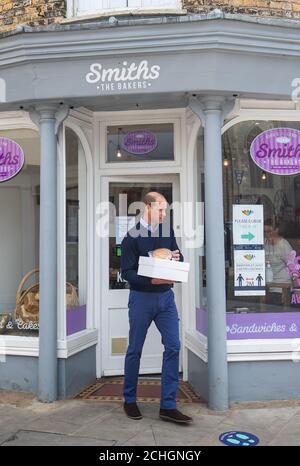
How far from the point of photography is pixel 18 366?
5355 millimetres

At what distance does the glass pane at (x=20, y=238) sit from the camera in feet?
18.3

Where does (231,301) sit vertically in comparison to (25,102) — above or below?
below

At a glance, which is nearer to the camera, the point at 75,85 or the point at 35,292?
the point at 75,85

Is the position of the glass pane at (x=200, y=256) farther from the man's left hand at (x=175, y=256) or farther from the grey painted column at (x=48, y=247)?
the grey painted column at (x=48, y=247)

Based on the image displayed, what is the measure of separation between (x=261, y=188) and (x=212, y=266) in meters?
1.06

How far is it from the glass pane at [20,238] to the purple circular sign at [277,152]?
230 centimetres

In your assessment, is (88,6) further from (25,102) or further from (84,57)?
(25,102)

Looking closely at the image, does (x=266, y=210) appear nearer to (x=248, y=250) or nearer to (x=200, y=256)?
(x=248, y=250)

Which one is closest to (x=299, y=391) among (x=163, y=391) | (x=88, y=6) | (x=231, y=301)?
(x=231, y=301)

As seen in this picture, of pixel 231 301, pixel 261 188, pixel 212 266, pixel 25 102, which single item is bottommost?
pixel 231 301

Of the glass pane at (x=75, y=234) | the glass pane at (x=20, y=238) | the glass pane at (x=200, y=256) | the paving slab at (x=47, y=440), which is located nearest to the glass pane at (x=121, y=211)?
the glass pane at (x=75, y=234)

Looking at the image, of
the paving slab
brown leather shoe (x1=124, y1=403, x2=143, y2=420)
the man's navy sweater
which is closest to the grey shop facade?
the man's navy sweater

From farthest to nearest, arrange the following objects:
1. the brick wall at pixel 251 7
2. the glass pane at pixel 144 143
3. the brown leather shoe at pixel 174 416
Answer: the glass pane at pixel 144 143 < the brick wall at pixel 251 7 < the brown leather shoe at pixel 174 416
